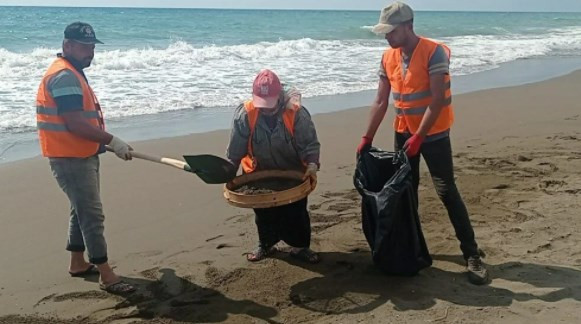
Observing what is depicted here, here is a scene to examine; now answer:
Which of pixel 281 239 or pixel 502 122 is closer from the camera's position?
pixel 281 239

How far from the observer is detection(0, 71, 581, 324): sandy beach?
359cm

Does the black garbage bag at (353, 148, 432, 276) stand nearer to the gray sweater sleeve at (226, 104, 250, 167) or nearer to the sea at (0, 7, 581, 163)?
the gray sweater sleeve at (226, 104, 250, 167)

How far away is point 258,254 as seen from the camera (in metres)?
4.34

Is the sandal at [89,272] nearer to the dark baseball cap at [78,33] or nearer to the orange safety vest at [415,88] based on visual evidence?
the dark baseball cap at [78,33]

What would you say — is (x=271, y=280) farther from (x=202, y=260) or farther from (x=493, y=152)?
(x=493, y=152)

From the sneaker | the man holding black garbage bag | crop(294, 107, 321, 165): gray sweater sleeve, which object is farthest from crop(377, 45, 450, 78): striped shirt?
the sneaker

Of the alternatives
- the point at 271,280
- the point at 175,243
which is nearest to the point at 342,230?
the point at 271,280

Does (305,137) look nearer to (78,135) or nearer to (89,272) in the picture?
(78,135)

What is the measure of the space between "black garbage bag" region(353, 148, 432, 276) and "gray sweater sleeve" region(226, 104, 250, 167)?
31.0 inches

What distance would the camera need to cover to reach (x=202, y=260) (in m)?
4.37

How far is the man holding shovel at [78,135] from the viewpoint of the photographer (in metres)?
3.58

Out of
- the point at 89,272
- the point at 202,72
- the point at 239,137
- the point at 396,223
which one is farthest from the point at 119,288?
the point at 202,72

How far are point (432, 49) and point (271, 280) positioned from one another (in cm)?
178

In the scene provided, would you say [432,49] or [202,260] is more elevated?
[432,49]
